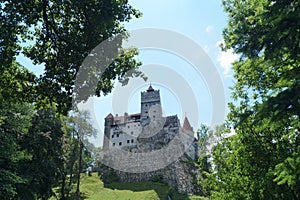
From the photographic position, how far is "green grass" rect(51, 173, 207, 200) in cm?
4372

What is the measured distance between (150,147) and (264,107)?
60209 mm

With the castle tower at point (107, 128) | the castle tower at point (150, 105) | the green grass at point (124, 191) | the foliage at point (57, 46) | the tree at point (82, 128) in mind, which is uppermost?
the castle tower at point (150, 105)

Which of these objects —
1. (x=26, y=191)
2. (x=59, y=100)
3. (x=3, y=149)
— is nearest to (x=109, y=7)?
(x=59, y=100)

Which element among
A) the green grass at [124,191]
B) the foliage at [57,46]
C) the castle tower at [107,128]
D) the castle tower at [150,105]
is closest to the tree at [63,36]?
the foliage at [57,46]

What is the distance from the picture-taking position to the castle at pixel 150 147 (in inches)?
2288

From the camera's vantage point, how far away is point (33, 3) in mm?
10320

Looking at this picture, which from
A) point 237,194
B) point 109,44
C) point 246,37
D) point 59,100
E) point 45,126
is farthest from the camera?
point 45,126

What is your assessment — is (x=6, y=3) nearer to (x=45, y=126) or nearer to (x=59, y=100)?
(x=59, y=100)

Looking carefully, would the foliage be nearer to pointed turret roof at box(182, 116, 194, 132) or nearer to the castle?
the castle

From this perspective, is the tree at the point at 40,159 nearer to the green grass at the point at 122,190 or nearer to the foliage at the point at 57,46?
the foliage at the point at 57,46

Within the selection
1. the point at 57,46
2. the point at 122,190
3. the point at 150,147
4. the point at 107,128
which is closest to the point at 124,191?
the point at 122,190

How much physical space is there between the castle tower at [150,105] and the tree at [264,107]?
55.2 m

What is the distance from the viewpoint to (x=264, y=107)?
226 inches

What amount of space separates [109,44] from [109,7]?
1635mm
